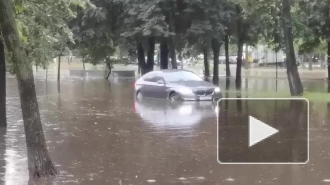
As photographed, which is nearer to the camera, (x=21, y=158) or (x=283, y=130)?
(x=21, y=158)

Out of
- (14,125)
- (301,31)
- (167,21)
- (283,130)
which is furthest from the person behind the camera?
(301,31)

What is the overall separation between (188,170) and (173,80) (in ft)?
52.1

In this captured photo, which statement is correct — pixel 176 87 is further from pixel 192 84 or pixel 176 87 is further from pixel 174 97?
pixel 192 84

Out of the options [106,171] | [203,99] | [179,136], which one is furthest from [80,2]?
[203,99]

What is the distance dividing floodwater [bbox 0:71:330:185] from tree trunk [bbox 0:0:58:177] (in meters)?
0.35

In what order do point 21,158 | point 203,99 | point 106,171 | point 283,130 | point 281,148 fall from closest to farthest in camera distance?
point 106,171, point 21,158, point 281,148, point 283,130, point 203,99

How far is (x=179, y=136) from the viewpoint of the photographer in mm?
12891

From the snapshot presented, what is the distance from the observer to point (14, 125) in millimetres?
15406

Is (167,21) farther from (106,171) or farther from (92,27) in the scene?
(106,171)

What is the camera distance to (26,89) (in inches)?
328

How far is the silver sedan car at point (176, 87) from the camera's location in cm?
2348

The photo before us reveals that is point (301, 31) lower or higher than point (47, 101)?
higher

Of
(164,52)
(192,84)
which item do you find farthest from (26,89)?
(164,52)
